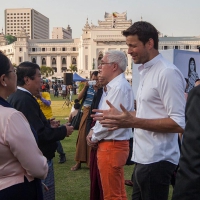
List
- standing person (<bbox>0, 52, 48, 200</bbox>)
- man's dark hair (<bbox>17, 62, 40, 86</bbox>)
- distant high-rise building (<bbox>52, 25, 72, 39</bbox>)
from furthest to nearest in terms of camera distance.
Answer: distant high-rise building (<bbox>52, 25, 72, 39</bbox>), man's dark hair (<bbox>17, 62, 40, 86</bbox>), standing person (<bbox>0, 52, 48, 200</bbox>)

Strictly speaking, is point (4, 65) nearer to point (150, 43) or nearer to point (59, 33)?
point (150, 43)

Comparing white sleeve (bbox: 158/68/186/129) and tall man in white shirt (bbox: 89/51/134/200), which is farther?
tall man in white shirt (bbox: 89/51/134/200)

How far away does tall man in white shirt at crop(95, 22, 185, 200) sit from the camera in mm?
2568

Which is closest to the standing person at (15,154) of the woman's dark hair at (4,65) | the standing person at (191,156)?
the woman's dark hair at (4,65)

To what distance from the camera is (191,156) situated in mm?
1488

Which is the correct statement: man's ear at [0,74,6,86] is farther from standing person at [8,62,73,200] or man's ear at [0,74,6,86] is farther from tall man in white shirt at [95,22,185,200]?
standing person at [8,62,73,200]

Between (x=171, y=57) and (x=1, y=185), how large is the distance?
4623 millimetres

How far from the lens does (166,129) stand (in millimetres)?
2590

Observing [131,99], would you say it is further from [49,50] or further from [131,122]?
[49,50]

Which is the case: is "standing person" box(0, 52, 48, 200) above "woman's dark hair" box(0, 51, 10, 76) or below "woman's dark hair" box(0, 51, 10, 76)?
below

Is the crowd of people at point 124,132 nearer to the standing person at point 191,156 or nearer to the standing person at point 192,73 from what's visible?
the standing person at point 191,156

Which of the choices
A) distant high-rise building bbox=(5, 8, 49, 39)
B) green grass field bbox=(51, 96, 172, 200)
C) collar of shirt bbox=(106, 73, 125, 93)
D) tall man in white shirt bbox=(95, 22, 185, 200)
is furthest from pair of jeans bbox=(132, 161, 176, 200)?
distant high-rise building bbox=(5, 8, 49, 39)

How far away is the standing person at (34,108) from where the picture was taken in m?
3.23

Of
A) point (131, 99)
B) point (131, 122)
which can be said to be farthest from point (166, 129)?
point (131, 99)
